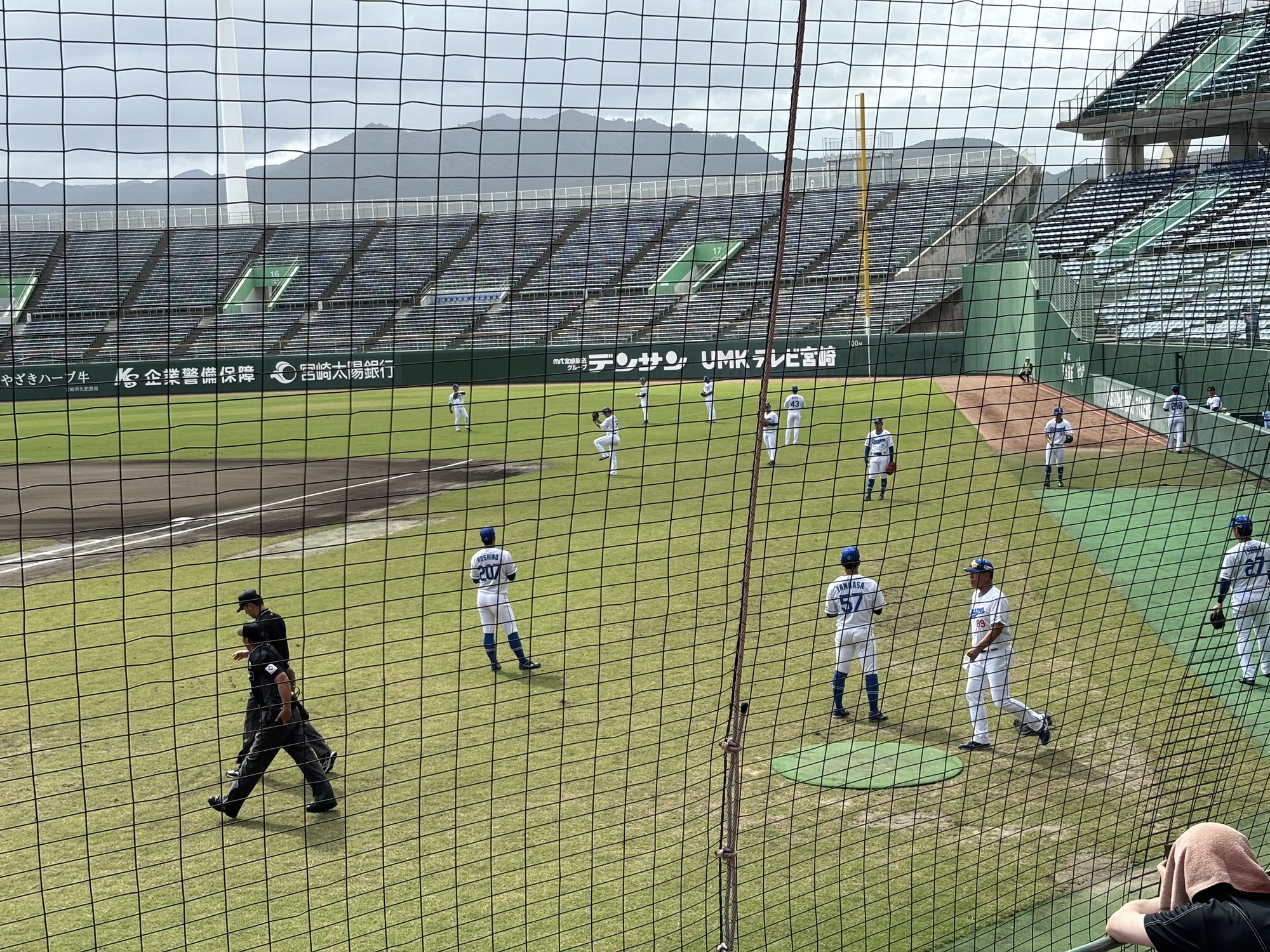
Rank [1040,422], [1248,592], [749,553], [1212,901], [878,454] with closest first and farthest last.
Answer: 1. [1212,901]
2. [749,553]
3. [1248,592]
4. [878,454]
5. [1040,422]

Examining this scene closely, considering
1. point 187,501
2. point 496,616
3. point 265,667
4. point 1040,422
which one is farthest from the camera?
point 1040,422

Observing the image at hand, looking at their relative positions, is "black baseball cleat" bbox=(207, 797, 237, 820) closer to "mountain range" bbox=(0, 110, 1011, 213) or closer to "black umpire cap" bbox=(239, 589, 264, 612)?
"black umpire cap" bbox=(239, 589, 264, 612)

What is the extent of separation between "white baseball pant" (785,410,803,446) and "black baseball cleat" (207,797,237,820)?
1532 cm

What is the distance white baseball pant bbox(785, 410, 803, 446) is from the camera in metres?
23.8

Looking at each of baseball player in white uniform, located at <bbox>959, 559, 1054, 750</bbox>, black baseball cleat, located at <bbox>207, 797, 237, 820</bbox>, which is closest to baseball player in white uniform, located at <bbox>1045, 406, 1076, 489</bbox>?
baseball player in white uniform, located at <bbox>959, 559, 1054, 750</bbox>

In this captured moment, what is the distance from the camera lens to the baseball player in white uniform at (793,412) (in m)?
22.9

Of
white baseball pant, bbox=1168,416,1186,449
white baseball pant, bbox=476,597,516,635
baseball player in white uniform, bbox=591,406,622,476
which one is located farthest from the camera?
white baseball pant, bbox=1168,416,1186,449

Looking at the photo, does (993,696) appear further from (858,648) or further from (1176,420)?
(1176,420)

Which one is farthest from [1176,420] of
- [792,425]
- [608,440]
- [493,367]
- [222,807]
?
[493,367]

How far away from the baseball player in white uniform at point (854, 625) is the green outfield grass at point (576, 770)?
263mm

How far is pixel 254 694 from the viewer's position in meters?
8.01

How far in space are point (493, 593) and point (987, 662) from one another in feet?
14.0

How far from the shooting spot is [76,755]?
9.20m

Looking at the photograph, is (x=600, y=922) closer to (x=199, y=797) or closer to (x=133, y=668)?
(x=199, y=797)
